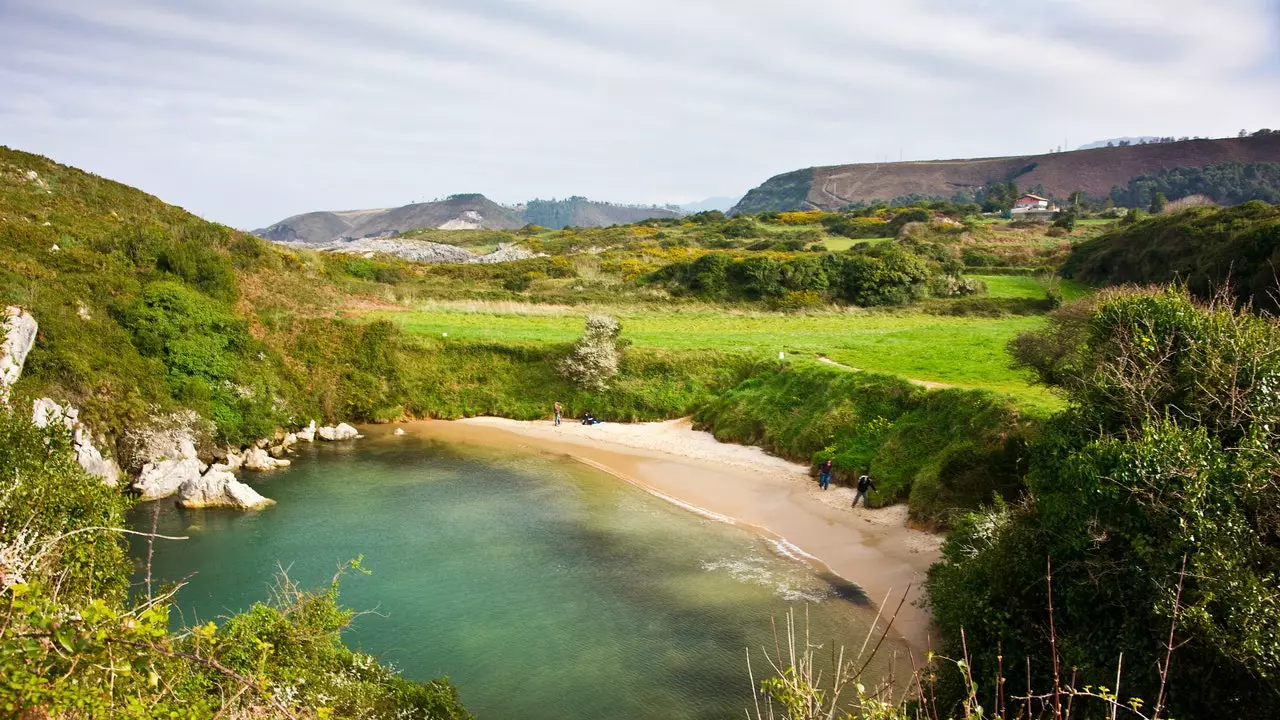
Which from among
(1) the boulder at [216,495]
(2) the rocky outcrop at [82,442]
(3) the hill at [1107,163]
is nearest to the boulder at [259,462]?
(1) the boulder at [216,495]

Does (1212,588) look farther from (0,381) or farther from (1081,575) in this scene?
(0,381)

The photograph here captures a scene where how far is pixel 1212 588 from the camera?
1025 centimetres

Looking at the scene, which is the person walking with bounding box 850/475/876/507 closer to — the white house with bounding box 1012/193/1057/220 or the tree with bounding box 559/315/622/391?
the tree with bounding box 559/315/622/391

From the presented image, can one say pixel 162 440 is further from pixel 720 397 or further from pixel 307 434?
pixel 720 397

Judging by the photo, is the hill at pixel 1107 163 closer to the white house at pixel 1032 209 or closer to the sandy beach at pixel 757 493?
the white house at pixel 1032 209

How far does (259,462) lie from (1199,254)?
50123mm

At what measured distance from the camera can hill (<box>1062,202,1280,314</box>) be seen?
3281cm

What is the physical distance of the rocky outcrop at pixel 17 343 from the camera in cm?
2438

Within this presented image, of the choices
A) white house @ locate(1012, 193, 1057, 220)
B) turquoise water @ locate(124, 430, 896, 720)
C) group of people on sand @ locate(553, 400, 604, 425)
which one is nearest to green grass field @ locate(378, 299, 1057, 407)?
group of people on sand @ locate(553, 400, 604, 425)

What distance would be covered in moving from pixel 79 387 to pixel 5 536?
2112 cm

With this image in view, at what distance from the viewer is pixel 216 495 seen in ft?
86.3

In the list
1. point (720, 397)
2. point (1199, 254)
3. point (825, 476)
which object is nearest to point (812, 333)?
point (720, 397)

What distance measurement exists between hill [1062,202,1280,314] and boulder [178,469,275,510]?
1240 inches

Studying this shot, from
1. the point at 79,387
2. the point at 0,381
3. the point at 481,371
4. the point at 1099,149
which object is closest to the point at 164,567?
the point at 0,381
